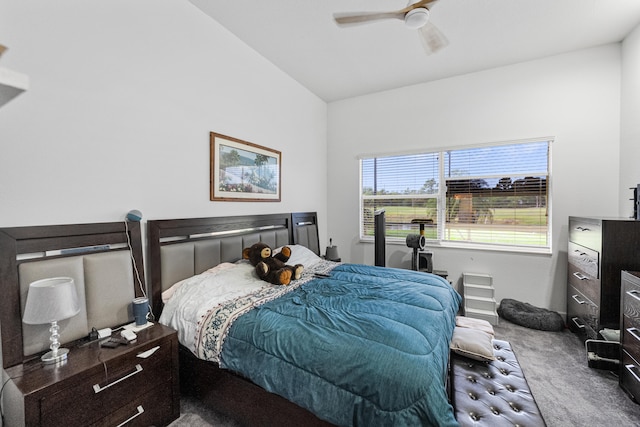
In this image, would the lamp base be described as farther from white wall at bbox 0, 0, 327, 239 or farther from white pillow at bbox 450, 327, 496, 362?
white pillow at bbox 450, 327, 496, 362

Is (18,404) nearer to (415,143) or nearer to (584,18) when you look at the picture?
(415,143)

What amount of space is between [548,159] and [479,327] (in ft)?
8.33

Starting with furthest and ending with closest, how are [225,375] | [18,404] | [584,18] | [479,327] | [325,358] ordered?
[584,18], [479,327], [225,375], [325,358], [18,404]

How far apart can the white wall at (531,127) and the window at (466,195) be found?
0.46 feet

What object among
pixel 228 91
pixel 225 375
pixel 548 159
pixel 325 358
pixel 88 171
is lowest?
pixel 225 375

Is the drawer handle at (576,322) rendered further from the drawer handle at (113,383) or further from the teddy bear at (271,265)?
the drawer handle at (113,383)

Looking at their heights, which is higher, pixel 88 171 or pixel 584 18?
pixel 584 18

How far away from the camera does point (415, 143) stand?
3.91m

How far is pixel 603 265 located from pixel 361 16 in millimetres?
2909

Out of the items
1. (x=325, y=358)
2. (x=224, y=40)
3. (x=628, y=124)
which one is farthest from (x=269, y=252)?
(x=628, y=124)

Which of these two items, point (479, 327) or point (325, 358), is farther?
point (479, 327)

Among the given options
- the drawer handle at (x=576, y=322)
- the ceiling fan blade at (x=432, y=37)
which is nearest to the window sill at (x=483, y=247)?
the drawer handle at (x=576, y=322)

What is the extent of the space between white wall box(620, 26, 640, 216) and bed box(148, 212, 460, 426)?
7.57 ft

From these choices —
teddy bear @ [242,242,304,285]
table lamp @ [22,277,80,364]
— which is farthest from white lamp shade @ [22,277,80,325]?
teddy bear @ [242,242,304,285]
